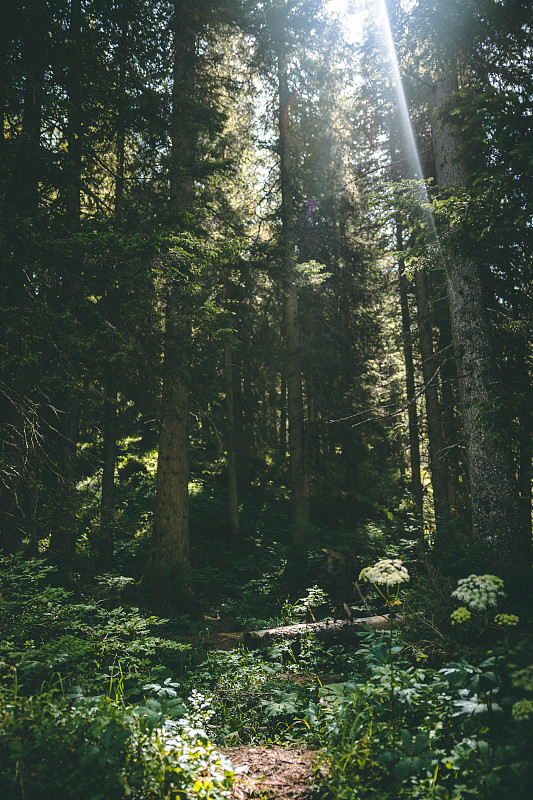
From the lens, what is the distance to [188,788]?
2.65 meters

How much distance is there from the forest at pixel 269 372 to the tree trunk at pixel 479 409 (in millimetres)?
40

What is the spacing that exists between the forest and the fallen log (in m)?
0.04

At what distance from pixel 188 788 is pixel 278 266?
11773 mm

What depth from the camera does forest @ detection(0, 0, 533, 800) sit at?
9.66ft

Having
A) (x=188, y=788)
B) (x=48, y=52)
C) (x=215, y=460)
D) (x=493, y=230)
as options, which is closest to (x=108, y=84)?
(x=48, y=52)

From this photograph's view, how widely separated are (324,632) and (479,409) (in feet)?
13.1

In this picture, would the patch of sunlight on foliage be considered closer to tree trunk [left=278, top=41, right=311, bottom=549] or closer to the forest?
the forest

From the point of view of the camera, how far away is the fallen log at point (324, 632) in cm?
605

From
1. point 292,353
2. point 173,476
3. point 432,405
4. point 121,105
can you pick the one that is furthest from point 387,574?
point 292,353

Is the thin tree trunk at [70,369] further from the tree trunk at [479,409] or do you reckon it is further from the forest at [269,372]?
the tree trunk at [479,409]

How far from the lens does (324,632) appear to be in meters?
6.16

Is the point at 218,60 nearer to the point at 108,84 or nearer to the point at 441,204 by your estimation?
the point at 108,84

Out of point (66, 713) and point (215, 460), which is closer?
point (66, 713)

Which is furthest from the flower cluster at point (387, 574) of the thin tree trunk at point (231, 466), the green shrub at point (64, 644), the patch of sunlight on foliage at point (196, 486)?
the patch of sunlight on foliage at point (196, 486)
